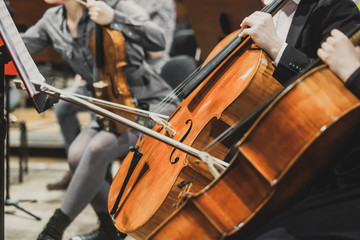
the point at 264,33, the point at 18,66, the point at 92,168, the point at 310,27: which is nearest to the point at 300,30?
the point at 310,27

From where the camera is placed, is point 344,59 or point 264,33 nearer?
point 344,59

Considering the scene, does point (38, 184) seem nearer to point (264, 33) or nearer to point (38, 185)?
point (38, 185)

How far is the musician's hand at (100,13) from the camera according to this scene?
173 centimetres

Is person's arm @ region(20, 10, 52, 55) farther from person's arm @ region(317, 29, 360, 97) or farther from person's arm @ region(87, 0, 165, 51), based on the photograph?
person's arm @ region(317, 29, 360, 97)

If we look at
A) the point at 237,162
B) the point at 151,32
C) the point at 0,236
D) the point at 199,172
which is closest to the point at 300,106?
the point at 237,162

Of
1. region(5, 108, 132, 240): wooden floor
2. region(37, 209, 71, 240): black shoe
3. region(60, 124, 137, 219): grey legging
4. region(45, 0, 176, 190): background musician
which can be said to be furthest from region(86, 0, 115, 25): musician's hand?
region(5, 108, 132, 240): wooden floor

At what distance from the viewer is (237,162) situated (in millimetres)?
866

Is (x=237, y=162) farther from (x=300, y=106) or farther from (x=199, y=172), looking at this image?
(x=199, y=172)

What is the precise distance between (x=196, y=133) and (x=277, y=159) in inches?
14.6

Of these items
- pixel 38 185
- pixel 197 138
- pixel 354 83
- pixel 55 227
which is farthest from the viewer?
pixel 38 185

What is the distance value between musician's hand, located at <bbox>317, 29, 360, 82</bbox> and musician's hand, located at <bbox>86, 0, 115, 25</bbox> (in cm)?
108

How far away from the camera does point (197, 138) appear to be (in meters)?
1.15

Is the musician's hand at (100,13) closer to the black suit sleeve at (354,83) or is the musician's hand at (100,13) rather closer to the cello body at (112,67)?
the cello body at (112,67)

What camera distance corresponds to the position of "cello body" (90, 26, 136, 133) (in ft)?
5.84
